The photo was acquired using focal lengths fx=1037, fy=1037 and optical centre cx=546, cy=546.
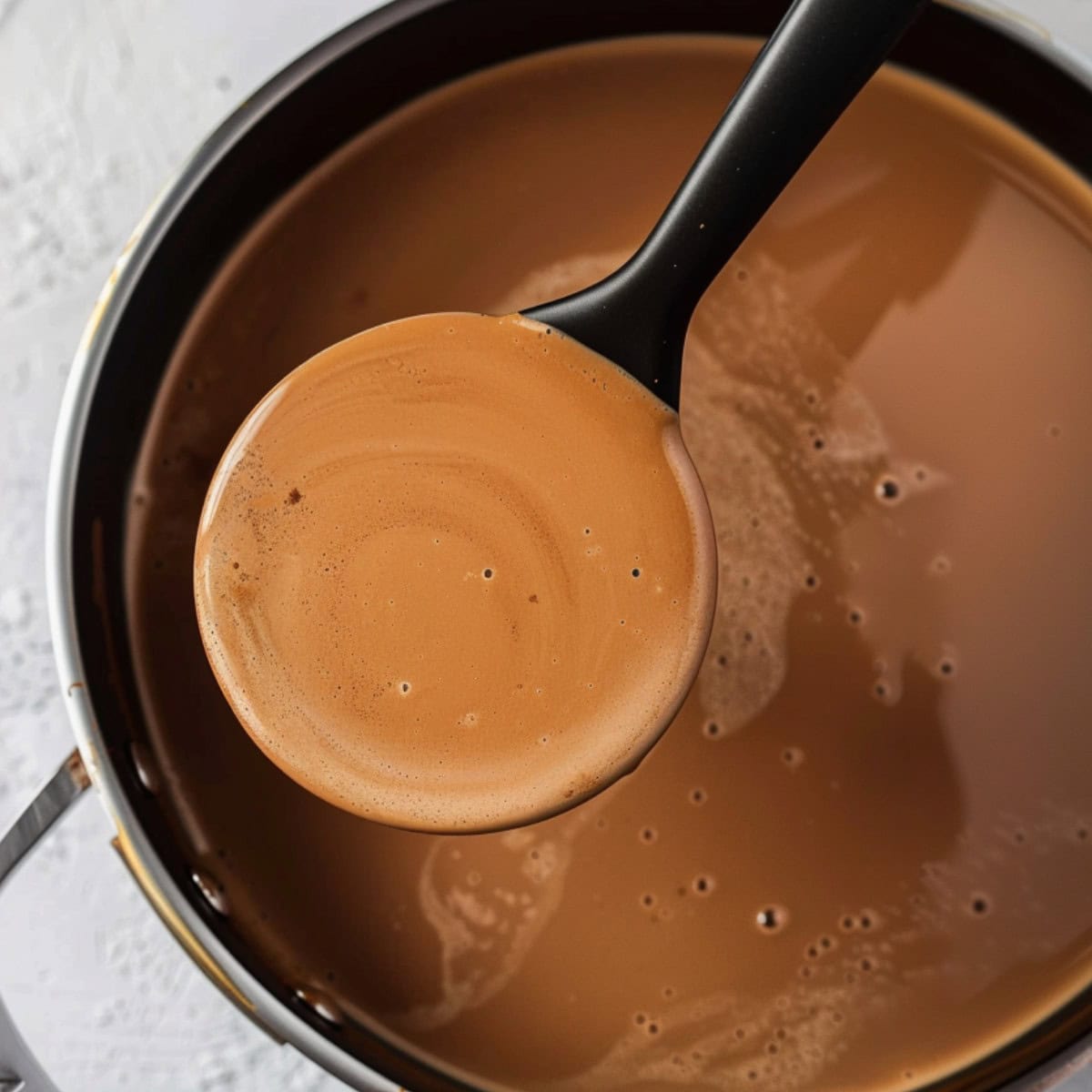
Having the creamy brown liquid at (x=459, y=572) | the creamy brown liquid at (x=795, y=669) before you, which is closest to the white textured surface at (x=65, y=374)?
the creamy brown liquid at (x=795, y=669)

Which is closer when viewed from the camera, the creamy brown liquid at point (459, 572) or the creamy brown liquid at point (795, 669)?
the creamy brown liquid at point (459, 572)

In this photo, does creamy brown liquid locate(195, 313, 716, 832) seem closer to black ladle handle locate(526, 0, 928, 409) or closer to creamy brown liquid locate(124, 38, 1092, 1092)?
black ladle handle locate(526, 0, 928, 409)

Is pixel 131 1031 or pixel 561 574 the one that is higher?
pixel 561 574

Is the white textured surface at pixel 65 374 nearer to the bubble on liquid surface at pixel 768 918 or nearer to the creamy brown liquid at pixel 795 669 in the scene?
the creamy brown liquid at pixel 795 669

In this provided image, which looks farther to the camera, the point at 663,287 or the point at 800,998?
the point at 800,998

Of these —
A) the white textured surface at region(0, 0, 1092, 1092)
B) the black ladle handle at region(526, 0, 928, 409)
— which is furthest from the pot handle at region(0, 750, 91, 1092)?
the black ladle handle at region(526, 0, 928, 409)

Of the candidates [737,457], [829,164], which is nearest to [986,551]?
[737,457]

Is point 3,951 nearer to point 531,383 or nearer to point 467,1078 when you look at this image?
point 467,1078
